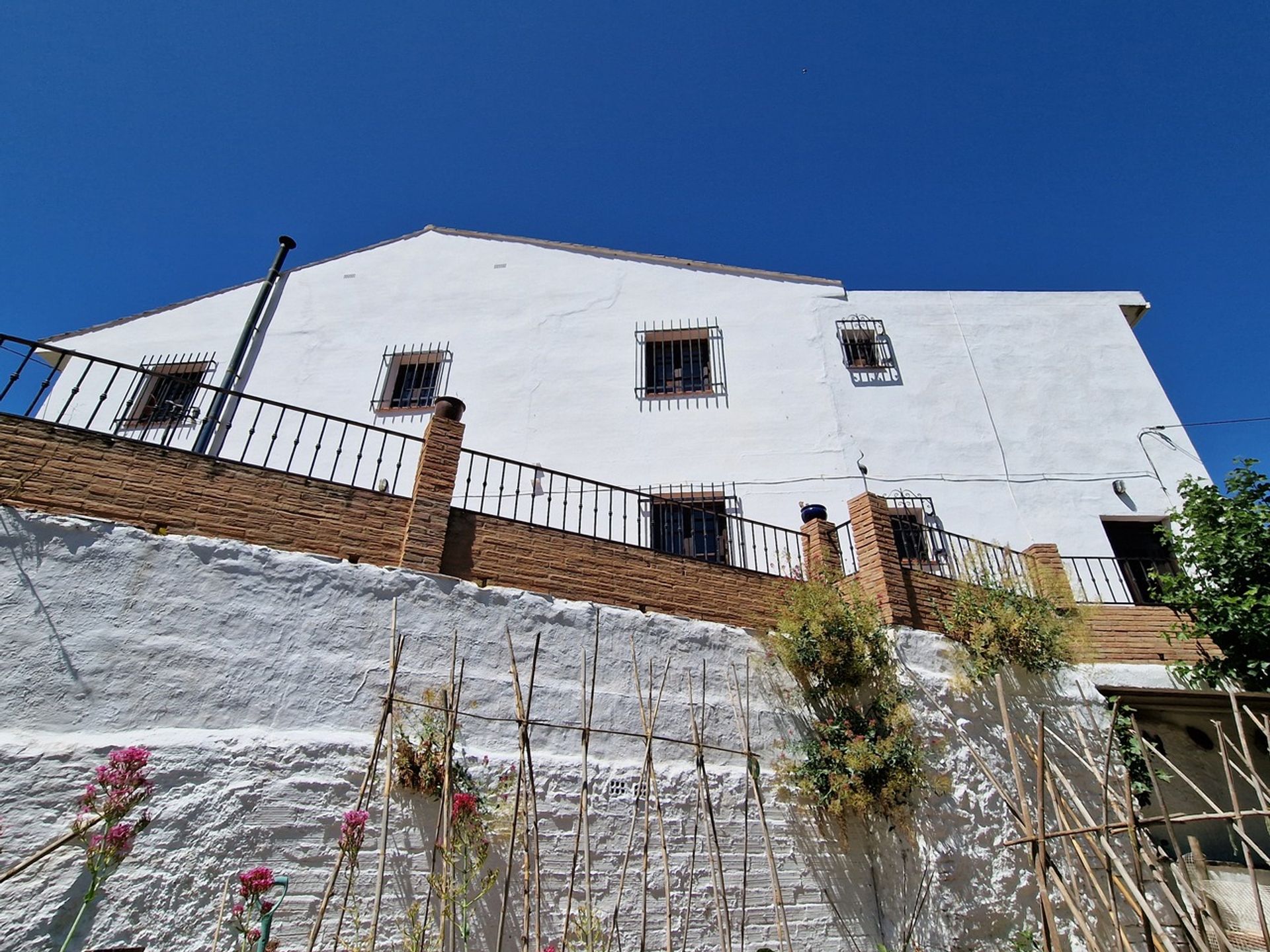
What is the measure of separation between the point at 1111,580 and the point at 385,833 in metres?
8.27

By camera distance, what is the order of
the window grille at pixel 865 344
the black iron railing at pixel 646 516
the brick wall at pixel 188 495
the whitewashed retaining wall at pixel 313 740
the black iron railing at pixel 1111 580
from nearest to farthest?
the whitewashed retaining wall at pixel 313 740 → the brick wall at pixel 188 495 → the black iron railing at pixel 1111 580 → the black iron railing at pixel 646 516 → the window grille at pixel 865 344

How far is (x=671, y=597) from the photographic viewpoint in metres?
5.78

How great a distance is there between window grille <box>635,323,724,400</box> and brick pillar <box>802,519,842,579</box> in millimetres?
3008

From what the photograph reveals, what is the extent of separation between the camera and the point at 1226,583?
661 cm

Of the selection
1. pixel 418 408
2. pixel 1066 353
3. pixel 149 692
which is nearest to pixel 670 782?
pixel 149 692

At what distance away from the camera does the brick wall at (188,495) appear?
13.7ft

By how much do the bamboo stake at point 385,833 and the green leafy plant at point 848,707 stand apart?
308 cm

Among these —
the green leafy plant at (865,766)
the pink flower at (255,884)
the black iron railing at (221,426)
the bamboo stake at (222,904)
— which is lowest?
the bamboo stake at (222,904)

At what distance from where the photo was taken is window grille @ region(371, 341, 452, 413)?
941 centimetres

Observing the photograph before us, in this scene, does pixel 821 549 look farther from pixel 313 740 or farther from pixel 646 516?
pixel 313 740

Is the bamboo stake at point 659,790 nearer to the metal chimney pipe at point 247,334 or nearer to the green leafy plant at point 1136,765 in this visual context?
the green leafy plant at point 1136,765

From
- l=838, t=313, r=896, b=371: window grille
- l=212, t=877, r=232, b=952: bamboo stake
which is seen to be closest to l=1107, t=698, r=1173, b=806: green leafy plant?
l=838, t=313, r=896, b=371: window grille

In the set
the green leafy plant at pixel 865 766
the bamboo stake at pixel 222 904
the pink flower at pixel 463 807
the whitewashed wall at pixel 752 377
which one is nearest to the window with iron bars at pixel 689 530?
the whitewashed wall at pixel 752 377

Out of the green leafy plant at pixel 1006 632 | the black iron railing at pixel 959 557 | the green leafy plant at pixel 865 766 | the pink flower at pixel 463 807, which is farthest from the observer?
the black iron railing at pixel 959 557
